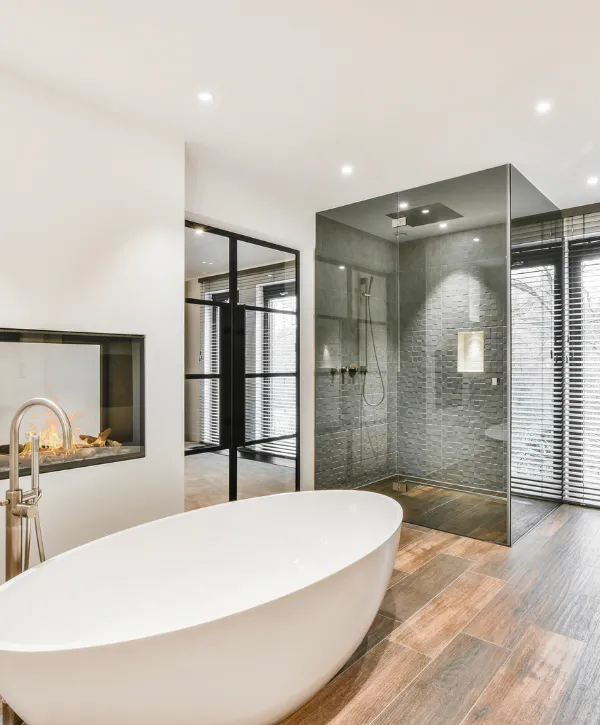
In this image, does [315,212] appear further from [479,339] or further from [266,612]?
[266,612]

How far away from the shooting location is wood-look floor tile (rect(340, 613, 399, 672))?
2170 mm

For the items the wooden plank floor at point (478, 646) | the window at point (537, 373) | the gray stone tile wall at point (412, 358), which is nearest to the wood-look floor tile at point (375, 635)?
the wooden plank floor at point (478, 646)

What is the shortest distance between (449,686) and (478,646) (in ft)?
1.14

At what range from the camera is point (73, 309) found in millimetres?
2664

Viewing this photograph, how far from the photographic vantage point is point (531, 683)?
1990 millimetres

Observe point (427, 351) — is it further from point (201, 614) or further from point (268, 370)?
point (201, 614)

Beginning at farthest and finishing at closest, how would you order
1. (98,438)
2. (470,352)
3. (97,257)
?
(470,352) → (98,438) → (97,257)

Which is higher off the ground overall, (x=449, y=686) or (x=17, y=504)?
(x=17, y=504)

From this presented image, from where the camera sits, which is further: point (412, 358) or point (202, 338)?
point (412, 358)

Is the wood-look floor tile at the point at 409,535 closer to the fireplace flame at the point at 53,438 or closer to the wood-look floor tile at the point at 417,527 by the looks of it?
the wood-look floor tile at the point at 417,527

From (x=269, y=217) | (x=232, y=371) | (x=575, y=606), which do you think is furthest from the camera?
(x=269, y=217)

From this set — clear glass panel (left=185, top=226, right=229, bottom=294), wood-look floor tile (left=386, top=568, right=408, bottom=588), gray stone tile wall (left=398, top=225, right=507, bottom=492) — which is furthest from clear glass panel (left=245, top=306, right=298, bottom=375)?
wood-look floor tile (left=386, top=568, right=408, bottom=588)

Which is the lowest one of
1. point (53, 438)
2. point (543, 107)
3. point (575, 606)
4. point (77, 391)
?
point (575, 606)

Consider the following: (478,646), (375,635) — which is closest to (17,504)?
(375,635)
